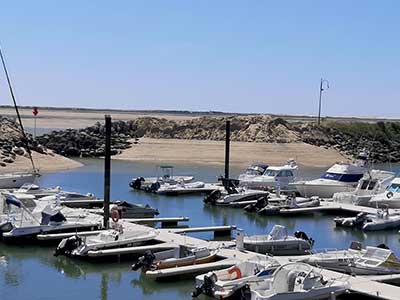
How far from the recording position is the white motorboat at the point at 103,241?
2894cm

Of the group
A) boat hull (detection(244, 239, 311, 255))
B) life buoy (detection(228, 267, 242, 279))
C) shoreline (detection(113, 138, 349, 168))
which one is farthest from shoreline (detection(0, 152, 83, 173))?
life buoy (detection(228, 267, 242, 279))

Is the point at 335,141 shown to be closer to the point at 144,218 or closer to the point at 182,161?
the point at 182,161

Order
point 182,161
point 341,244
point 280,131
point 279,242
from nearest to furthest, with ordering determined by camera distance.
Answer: point 279,242 → point 341,244 → point 182,161 → point 280,131

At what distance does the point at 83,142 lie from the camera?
8700cm

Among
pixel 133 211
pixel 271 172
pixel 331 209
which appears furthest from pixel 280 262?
pixel 271 172

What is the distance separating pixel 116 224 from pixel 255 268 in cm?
954

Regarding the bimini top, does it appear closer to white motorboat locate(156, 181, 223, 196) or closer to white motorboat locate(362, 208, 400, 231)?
white motorboat locate(156, 181, 223, 196)

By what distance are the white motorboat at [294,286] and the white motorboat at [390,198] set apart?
67.7ft

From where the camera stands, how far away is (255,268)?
77.6 feet

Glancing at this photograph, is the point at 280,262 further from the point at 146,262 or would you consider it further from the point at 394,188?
the point at 394,188

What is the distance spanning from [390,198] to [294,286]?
22189 mm

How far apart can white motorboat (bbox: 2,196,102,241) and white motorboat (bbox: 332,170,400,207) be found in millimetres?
17174

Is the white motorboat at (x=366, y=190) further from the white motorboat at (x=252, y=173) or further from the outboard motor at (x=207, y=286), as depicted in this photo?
the outboard motor at (x=207, y=286)

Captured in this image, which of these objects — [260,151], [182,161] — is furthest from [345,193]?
[260,151]
